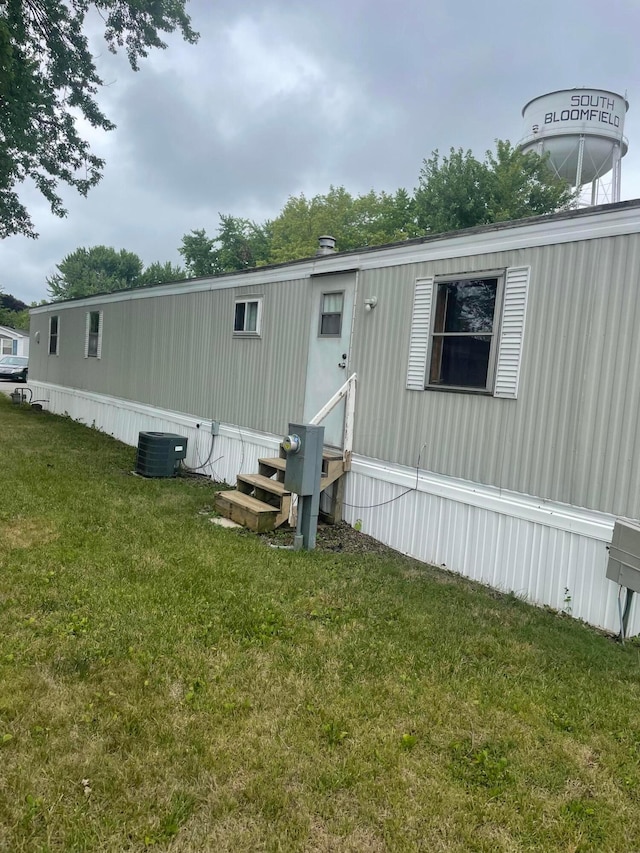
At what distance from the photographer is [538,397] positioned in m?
4.66

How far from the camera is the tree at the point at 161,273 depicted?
47.8 m

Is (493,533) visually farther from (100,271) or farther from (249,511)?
(100,271)

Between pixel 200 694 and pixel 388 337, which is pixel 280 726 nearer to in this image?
pixel 200 694

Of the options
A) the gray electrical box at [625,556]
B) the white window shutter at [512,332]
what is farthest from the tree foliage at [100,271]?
the gray electrical box at [625,556]

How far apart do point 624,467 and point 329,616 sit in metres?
2.35

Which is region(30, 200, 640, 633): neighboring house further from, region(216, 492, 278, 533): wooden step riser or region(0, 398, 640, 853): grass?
region(216, 492, 278, 533): wooden step riser

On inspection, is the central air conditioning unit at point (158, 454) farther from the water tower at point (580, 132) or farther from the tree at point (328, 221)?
the tree at point (328, 221)

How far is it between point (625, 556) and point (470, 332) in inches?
90.1

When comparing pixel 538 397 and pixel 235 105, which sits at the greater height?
pixel 235 105

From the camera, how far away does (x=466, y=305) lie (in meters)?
5.27

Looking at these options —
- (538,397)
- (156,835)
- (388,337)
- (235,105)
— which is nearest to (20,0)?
(235,105)

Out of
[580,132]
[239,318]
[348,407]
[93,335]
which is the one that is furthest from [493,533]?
[580,132]

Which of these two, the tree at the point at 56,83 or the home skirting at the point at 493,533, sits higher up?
the tree at the point at 56,83

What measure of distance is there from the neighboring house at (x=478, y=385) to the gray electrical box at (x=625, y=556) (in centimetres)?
35
